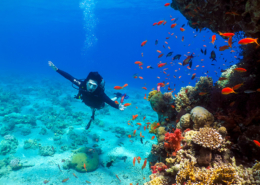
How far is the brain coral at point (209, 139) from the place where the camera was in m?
2.81

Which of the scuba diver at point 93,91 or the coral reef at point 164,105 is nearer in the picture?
the coral reef at point 164,105

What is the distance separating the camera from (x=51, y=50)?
15988cm

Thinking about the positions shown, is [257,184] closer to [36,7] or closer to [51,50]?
[36,7]

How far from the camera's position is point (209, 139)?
9.42 feet

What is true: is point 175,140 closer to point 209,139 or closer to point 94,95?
point 209,139

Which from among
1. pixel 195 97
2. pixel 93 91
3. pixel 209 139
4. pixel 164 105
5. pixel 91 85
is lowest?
pixel 209 139

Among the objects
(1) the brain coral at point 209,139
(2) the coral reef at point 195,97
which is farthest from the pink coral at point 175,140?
(2) the coral reef at point 195,97

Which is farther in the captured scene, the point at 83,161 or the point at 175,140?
the point at 83,161

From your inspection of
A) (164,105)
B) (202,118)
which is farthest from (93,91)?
(202,118)

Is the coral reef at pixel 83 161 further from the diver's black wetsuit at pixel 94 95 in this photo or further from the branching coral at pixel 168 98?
the branching coral at pixel 168 98

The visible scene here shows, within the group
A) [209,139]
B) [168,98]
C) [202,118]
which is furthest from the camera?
[168,98]

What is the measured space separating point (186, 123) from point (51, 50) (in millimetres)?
191550

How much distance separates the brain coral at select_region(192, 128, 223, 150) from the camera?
9.21ft

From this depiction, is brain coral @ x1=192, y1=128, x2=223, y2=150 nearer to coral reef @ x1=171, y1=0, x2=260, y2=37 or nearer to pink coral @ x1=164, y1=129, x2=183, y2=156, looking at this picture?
pink coral @ x1=164, y1=129, x2=183, y2=156
